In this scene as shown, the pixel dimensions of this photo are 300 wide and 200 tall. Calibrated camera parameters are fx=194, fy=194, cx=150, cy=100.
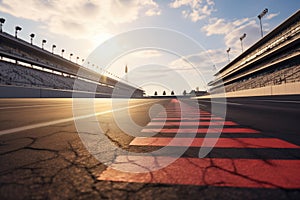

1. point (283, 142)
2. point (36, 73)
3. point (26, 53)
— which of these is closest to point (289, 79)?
point (283, 142)

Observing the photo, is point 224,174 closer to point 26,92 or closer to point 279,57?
point 26,92

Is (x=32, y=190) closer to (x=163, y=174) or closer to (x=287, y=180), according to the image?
(x=163, y=174)

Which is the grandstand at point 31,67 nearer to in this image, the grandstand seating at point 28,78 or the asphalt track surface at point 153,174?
the grandstand seating at point 28,78

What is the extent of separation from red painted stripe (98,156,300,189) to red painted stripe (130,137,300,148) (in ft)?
2.31

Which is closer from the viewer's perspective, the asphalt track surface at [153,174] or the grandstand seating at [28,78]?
the asphalt track surface at [153,174]

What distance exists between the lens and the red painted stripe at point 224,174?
1574mm

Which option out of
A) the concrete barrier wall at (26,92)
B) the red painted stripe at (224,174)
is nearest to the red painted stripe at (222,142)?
the red painted stripe at (224,174)

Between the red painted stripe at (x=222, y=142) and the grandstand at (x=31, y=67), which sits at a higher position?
the grandstand at (x=31, y=67)

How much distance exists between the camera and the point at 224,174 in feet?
5.74

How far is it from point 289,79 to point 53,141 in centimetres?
4020

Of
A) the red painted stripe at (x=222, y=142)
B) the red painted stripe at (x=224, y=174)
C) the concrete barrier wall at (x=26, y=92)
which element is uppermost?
the concrete barrier wall at (x=26, y=92)

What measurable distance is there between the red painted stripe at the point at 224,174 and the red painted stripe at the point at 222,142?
27.7 inches

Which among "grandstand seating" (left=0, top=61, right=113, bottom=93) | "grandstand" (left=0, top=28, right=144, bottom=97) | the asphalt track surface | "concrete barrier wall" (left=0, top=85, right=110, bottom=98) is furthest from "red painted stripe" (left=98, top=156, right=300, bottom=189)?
"grandstand seating" (left=0, top=61, right=113, bottom=93)

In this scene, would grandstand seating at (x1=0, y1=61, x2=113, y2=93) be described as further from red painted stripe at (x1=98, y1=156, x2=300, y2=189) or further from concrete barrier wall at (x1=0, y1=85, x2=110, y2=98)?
red painted stripe at (x1=98, y1=156, x2=300, y2=189)
